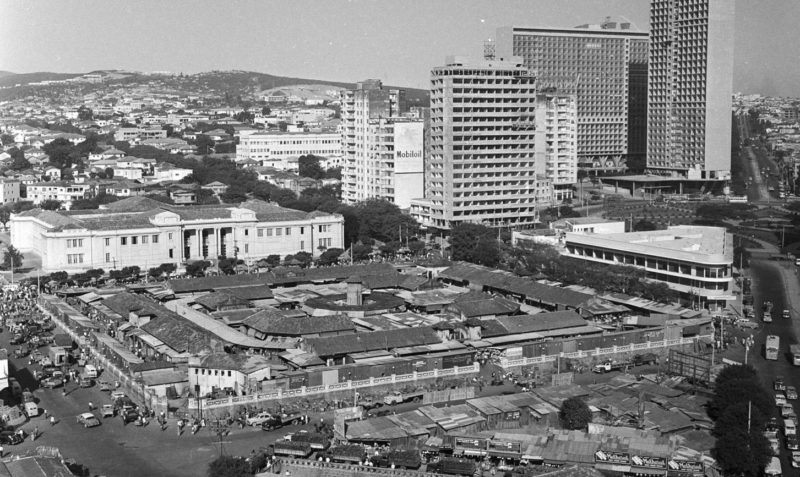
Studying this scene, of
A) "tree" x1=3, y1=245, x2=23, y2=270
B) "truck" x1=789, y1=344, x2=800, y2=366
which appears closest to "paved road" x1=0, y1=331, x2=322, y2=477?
"truck" x1=789, y1=344, x2=800, y2=366

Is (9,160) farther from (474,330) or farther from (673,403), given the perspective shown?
(673,403)

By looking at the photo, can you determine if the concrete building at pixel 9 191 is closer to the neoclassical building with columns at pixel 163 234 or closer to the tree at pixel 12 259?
the neoclassical building with columns at pixel 163 234

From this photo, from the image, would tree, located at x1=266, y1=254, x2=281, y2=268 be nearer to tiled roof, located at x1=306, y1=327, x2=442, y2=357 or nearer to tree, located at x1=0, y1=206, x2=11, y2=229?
tiled roof, located at x1=306, y1=327, x2=442, y2=357

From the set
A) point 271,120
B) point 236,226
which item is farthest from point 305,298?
point 271,120

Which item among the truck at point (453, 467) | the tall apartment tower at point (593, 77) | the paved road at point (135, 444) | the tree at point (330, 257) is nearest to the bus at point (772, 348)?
the truck at point (453, 467)

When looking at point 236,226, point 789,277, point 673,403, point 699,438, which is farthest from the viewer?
point 236,226

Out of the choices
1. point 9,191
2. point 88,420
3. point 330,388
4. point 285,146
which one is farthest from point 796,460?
point 285,146

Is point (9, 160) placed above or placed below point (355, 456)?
above
